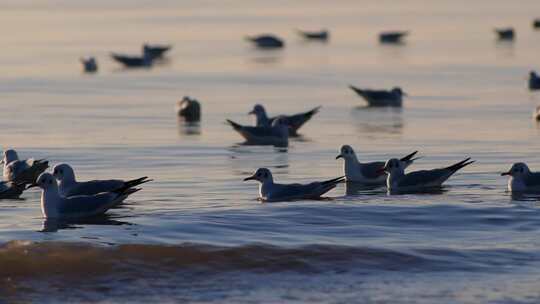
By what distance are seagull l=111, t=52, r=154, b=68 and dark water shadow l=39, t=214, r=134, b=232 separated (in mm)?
33602

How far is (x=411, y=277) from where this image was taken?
15.7 meters

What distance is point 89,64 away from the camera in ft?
162

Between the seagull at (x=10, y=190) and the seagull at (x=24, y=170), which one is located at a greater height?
the seagull at (x=24, y=170)

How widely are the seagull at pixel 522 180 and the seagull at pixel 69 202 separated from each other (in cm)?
600

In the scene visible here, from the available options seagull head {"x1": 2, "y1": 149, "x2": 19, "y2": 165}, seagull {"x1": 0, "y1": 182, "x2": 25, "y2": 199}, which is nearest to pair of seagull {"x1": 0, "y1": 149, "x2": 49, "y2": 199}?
seagull {"x1": 0, "y1": 182, "x2": 25, "y2": 199}

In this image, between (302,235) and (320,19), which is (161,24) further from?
(302,235)

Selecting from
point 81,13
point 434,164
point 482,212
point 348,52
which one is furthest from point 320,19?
point 482,212

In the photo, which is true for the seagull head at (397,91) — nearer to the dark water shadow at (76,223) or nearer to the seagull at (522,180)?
the seagull at (522,180)

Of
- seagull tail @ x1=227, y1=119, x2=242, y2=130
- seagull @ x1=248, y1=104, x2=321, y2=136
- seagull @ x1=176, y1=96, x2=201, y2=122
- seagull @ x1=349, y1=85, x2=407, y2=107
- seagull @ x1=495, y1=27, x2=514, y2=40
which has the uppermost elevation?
seagull @ x1=495, y1=27, x2=514, y2=40

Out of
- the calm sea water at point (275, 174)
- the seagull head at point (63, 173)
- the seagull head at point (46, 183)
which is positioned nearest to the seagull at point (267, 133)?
the calm sea water at point (275, 174)

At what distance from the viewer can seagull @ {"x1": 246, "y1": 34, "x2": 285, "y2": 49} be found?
202ft

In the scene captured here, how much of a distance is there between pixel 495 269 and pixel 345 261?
1.79m

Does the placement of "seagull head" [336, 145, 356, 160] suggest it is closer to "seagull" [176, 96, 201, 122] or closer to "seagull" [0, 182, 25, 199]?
"seagull" [0, 182, 25, 199]

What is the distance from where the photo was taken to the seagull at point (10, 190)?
68.9ft
